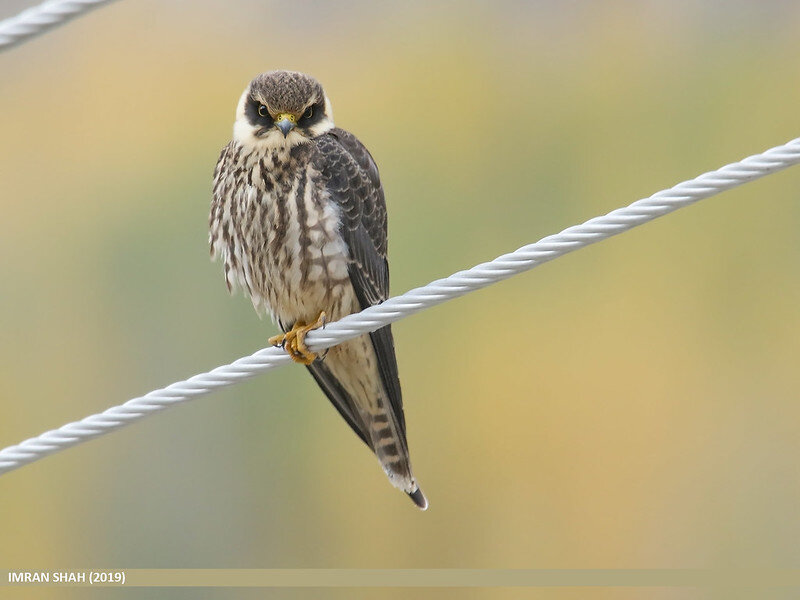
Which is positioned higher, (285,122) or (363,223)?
(285,122)

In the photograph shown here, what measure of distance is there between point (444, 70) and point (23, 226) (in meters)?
6.90

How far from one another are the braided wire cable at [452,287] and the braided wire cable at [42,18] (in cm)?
87

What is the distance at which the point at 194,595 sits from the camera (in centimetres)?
1212

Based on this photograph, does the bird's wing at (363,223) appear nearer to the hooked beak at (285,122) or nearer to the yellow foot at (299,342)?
the hooked beak at (285,122)

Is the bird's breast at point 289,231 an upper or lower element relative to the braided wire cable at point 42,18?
lower

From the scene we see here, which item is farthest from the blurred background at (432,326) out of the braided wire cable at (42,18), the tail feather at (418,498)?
the braided wire cable at (42,18)

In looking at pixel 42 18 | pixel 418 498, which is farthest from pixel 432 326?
pixel 42 18

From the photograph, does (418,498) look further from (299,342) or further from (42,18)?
(42,18)

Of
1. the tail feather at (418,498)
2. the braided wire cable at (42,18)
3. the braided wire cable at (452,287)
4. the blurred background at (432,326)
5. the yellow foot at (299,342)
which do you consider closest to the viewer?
the braided wire cable at (42,18)

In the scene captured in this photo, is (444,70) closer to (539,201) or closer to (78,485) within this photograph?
(539,201)

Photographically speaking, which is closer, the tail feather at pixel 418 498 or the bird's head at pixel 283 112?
the bird's head at pixel 283 112

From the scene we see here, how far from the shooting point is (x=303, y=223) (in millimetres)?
3404

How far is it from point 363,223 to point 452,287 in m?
1.07

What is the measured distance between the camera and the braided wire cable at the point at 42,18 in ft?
6.99
